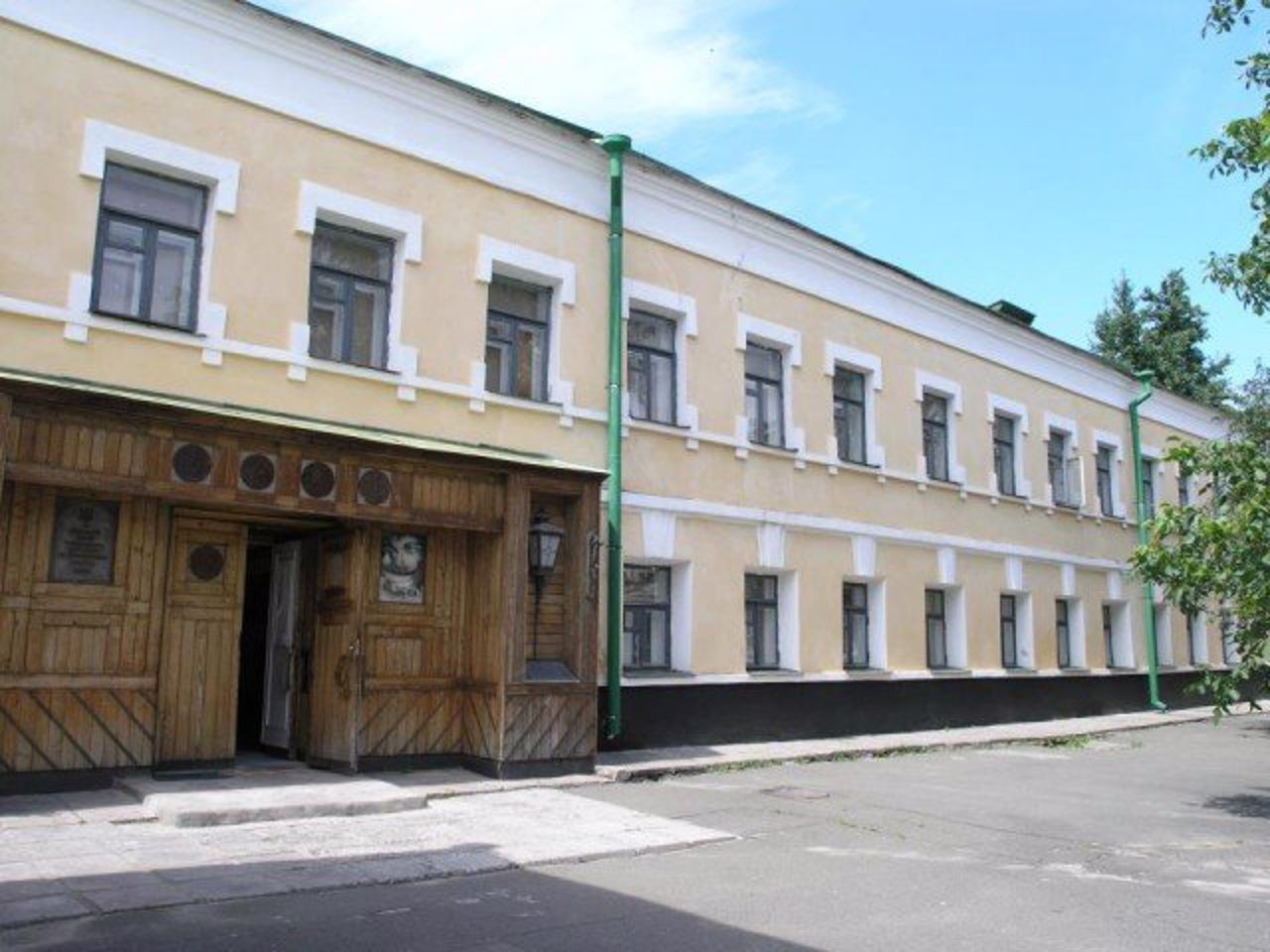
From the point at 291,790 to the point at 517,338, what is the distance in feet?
19.4

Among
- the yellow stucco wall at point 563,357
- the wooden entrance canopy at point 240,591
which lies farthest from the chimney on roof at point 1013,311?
the wooden entrance canopy at point 240,591

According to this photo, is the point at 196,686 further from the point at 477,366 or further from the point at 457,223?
the point at 457,223

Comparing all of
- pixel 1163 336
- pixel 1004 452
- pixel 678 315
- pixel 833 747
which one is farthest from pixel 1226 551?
pixel 1163 336

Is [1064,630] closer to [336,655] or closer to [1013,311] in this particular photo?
[1013,311]

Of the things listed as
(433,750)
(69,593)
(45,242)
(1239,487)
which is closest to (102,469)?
(69,593)

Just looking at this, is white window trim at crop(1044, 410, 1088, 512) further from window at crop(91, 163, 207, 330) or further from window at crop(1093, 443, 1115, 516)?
window at crop(91, 163, 207, 330)

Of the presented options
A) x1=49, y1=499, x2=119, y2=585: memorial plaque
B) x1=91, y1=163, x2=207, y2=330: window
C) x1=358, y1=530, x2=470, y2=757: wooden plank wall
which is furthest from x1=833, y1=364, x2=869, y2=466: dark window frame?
x1=49, y1=499, x2=119, y2=585: memorial plaque

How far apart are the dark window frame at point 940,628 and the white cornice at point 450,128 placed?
4.43 m

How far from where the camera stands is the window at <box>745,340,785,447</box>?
1560 centimetres

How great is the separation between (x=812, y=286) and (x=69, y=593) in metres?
11.2

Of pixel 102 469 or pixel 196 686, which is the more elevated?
pixel 102 469

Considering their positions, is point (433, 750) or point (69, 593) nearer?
point (69, 593)

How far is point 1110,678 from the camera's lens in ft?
70.6

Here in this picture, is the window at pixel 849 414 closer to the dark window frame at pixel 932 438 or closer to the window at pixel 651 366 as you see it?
the dark window frame at pixel 932 438
